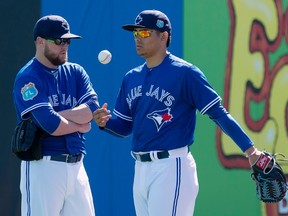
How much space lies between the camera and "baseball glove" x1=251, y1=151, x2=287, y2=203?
522 cm

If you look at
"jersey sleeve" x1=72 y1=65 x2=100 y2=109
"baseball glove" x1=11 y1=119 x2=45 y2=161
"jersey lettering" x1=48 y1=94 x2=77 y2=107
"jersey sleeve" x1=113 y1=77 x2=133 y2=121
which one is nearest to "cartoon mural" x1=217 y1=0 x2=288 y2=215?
"jersey sleeve" x1=113 y1=77 x2=133 y2=121

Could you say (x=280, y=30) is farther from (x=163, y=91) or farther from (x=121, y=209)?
(x=163, y=91)

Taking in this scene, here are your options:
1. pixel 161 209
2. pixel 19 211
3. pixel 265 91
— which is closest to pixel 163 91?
pixel 161 209

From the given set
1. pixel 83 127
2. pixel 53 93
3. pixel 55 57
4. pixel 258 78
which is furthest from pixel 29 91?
pixel 258 78

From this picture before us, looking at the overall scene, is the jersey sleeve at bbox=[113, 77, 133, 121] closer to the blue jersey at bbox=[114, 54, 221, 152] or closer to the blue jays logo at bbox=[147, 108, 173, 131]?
the blue jersey at bbox=[114, 54, 221, 152]

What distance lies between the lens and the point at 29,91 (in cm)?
541

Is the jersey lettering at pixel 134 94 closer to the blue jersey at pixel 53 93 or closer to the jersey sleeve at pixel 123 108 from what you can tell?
the jersey sleeve at pixel 123 108

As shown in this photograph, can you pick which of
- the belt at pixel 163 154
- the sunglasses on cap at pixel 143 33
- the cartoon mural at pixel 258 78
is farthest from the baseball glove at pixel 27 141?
the cartoon mural at pixel 258 78

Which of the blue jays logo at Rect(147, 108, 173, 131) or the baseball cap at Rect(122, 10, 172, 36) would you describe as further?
the baseball cap at Rect(122, 10, 172, 36)

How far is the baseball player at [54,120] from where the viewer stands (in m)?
5.39

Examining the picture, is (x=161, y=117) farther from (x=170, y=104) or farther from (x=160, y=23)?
(x=160, y=23)

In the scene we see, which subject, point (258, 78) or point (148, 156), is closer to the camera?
point (148, 156)

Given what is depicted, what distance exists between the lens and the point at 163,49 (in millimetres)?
5578

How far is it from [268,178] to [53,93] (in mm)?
1621
